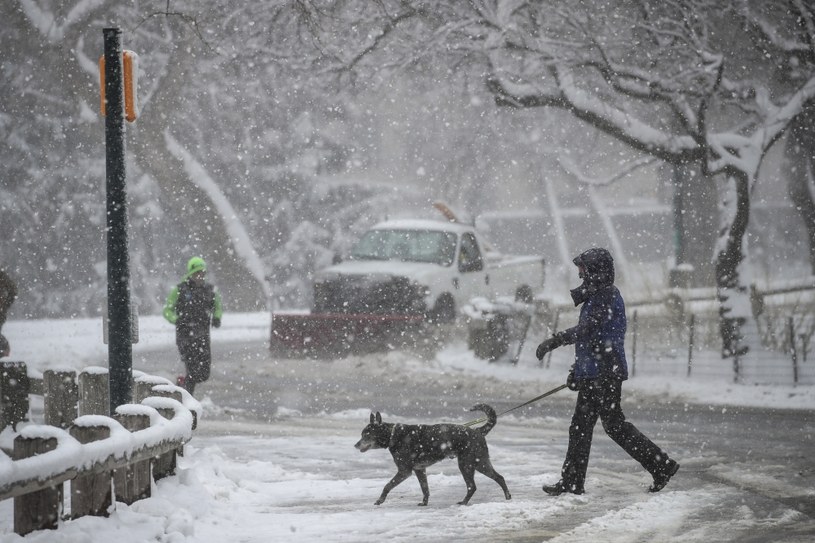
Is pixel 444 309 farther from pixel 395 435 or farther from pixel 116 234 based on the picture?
pixel 395 435

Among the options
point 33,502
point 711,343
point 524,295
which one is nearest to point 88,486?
point 33,502

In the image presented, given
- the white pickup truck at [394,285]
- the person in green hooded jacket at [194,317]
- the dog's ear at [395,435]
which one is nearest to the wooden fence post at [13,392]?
the person in green hooded jacket at [194,317]

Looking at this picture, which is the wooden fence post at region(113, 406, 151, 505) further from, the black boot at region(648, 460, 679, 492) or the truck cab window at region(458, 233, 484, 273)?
the truck cab window at region(458, 233, 484, 273)

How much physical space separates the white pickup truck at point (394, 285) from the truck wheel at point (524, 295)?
3.84ft

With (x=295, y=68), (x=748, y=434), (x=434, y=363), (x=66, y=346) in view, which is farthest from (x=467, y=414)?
(x=66, y=346)

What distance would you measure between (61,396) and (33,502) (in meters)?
4.92

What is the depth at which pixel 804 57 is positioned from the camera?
17.9m

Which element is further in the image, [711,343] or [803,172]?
[803,172]

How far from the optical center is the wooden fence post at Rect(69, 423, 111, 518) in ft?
20.9

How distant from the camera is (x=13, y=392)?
11.1 m

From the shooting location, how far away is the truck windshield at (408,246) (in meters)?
19.7

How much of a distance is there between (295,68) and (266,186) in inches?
702

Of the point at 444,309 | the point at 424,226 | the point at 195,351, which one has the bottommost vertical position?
the point at 195,351

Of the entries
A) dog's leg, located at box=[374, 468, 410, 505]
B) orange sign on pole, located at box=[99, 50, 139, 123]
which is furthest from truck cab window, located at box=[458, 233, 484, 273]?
dog's leg, located at box=[374, 468, 410, 505]
